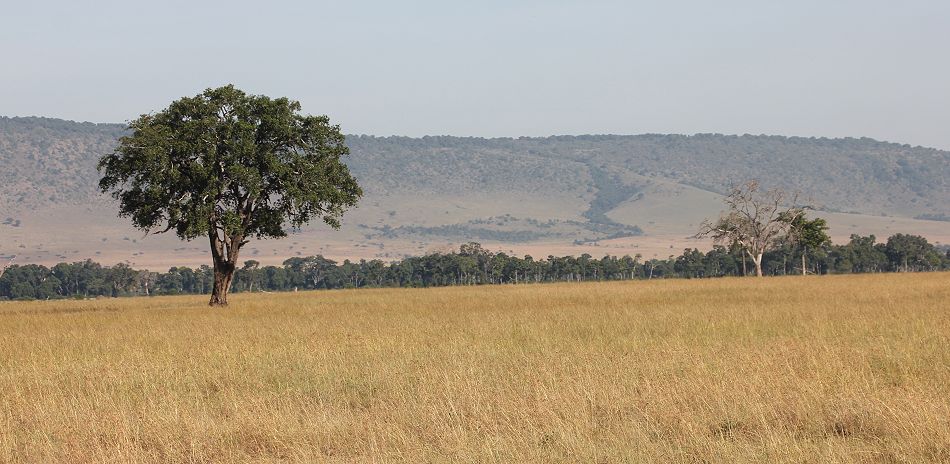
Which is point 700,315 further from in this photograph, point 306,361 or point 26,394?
point 26,394

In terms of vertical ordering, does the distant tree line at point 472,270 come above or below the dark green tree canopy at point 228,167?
below

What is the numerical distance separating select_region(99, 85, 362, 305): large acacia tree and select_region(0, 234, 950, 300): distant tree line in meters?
85.4

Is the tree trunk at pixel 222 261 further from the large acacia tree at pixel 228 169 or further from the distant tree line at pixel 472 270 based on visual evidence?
the distant tree line at pixel 472 270

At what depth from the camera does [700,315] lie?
28.1 meters

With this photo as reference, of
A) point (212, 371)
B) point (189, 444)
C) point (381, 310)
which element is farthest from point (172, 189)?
point (189, 444)

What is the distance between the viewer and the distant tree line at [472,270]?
132625mm

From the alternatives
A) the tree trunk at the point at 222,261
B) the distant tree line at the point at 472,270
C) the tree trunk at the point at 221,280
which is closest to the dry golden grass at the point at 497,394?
the tree trunk at the point at 222,261

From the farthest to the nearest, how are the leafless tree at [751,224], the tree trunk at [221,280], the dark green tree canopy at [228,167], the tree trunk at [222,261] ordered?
the leafless tree at [751,224]
the tree trunk at [221,280]
the tree trunk at [222,261]
the dark green tree canopy at [228,167]

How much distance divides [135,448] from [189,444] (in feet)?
1.92

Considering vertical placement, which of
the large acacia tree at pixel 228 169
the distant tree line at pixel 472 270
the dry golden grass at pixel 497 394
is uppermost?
the large acacia tree at pixel 228 169

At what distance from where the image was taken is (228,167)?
3947 centimetres

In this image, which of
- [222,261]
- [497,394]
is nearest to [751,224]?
[222,261]

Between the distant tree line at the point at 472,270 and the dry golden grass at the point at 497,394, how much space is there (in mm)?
106761

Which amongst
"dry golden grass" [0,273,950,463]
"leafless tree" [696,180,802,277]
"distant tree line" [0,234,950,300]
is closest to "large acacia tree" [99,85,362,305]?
"dry golden grass" [0,273,950,463]
